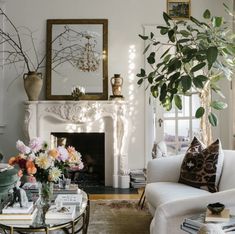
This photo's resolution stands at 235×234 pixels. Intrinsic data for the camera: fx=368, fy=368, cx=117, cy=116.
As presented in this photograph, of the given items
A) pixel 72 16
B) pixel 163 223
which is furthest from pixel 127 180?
pixel 163 223

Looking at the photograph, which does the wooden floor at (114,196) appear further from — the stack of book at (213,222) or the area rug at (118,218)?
the stack of book at (213,222)

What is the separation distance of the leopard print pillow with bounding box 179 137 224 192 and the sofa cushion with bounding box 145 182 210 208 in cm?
7

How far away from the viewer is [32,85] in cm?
496

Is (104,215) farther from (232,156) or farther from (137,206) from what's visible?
(232,156)

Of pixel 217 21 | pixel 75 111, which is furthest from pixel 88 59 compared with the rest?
pixel 217 21

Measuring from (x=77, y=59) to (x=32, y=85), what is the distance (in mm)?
753

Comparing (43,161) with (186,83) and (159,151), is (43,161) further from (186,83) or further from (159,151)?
(159,151)

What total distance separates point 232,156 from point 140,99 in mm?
2354

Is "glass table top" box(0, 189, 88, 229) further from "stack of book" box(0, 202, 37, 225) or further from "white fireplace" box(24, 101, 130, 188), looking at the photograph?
"white fireplace" box(24, 101, 130, 188)

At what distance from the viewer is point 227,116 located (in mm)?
5336

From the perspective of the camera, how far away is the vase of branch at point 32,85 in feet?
16.3

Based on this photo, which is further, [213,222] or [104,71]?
[104,71]

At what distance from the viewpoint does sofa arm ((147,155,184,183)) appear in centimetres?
347

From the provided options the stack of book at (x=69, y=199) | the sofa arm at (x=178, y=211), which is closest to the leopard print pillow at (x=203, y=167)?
the sofa arm at (x=178, y=211)
